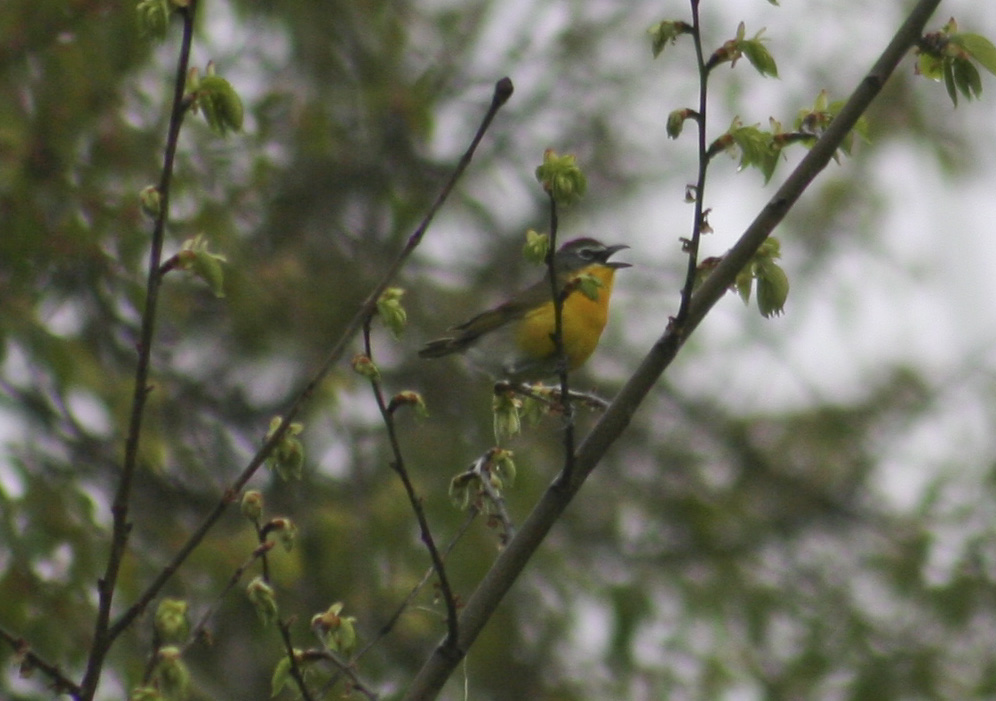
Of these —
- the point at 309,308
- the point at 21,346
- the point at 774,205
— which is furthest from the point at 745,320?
the point at 774,205

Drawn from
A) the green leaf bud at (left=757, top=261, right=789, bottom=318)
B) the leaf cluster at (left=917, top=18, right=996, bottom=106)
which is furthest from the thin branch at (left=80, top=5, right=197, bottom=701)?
the leaf cluster at (left=917, top=18, right=996, bottom=106)

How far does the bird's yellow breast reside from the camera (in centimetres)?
524

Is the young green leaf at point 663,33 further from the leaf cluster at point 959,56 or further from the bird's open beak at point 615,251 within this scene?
the bird's open beak at point 615,251

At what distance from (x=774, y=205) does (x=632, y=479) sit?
321 inches

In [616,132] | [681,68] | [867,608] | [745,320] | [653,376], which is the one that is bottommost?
[653,376]

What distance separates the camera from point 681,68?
11.6 m

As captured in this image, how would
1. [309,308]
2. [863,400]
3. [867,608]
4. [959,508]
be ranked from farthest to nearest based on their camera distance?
[863,400] → [867,608] → [959,508] → [309,308]

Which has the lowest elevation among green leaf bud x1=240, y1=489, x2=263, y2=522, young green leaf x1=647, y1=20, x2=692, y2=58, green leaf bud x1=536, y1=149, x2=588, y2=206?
green leaf bud x1=240, y1=489, x2=263, y2=522

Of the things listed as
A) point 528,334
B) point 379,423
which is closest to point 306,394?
point 528,334

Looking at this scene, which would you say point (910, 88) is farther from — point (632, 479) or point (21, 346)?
point (21, 346)

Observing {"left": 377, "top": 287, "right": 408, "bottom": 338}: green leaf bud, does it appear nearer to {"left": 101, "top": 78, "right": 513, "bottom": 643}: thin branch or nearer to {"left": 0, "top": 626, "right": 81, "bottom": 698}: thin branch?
{"left": 101, "top": 78, "right": 513, "bottom": 643}: thin branch

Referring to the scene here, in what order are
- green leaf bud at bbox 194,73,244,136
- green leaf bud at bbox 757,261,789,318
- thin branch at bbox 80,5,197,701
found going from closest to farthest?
thin branch at bbox 80,5,197,701
green leaf bud at bbox 194,73,244,136
green leaf bud at bbox 757,261,789,318

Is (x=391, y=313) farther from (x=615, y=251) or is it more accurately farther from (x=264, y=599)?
(x=615, y=251)

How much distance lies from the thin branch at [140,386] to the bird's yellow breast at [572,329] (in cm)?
298
